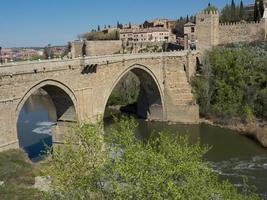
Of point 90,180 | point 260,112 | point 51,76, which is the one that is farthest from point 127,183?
point 260,112

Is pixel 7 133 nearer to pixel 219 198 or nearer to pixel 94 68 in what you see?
pixel 94 68

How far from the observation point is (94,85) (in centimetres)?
2297

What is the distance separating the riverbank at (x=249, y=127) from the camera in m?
25.4

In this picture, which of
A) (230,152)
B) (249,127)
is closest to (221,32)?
(249,127)

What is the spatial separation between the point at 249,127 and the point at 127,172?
20840 mm

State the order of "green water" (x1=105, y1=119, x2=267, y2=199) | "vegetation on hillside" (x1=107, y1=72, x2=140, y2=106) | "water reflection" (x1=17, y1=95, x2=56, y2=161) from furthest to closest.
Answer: "vegetation on hillside" (x1=107, y1=72, x2=140, y2=106), "water reflection" (x1=17, y1=95, x2=56, y2=161), "green water" (x1=105, y1=119, x2=267, y2=199)

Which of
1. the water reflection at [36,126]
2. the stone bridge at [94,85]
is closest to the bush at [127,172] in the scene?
the stone bridge at [94,85]

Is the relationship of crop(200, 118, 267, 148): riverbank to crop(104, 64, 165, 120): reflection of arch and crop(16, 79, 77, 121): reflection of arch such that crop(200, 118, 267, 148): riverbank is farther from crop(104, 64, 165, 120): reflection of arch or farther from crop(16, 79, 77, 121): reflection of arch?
crop(16, 79, 77, 121): reflection of arch

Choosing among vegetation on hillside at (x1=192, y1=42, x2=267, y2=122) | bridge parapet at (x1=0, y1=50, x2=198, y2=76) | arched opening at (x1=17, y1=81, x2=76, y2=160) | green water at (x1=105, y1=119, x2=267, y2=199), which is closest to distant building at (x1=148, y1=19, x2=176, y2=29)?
arched opening at (x1=17, y1=81, x2=76, y2=160)

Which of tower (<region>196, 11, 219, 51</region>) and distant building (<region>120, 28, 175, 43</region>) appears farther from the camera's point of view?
distant building (<region>120, 28, 175, 43</region>)

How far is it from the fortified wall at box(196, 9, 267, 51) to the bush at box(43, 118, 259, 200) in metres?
28.1

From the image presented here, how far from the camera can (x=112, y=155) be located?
9.26 m

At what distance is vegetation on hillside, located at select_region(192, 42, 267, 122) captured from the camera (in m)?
29.4

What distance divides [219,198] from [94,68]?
14.5 m
